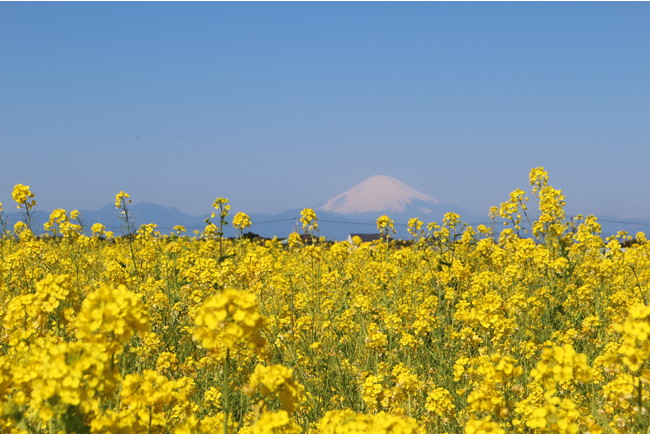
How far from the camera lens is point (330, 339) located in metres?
5.03

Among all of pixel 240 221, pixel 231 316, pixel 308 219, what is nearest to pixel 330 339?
pixel 308 219

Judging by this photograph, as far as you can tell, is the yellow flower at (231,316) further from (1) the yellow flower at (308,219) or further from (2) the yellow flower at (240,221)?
(2) the yellow flower at (240,221)

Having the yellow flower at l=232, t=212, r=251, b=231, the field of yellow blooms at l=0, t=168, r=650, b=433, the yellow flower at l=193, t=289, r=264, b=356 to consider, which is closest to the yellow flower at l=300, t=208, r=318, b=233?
the field of yellow blooms at l=0, t=168, r=650, b=433

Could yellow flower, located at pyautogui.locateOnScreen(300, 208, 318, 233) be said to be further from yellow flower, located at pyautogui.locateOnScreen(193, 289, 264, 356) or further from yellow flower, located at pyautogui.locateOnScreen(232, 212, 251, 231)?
yellow flower, located at pyautogui.locateOnScreen(193, 289, 264, 356)

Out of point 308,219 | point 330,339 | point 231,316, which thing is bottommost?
point 330,339

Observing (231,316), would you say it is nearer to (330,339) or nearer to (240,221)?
(330,339)

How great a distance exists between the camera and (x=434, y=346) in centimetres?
570

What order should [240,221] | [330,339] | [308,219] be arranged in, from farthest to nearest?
1. [240,221]
2. [308,219]
3. [330,339]

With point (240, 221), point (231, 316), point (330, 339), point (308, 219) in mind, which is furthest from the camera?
point (240, 221)

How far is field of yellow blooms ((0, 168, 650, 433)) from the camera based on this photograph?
188cm

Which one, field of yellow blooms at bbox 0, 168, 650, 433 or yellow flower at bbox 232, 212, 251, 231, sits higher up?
yellow flower at bbox 232, 212, 251, 231

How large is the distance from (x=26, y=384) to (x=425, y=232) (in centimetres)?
753

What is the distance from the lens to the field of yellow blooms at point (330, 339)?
1.88 metres

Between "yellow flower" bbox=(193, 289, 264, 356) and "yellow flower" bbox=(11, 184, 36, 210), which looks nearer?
"yellow flower" bbox=(193, 289, 264, 356)
